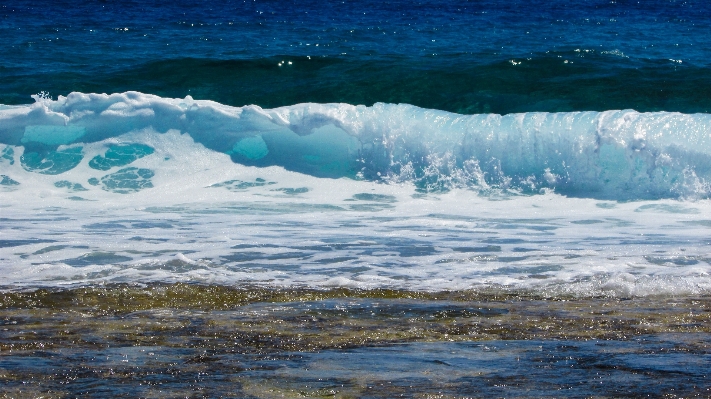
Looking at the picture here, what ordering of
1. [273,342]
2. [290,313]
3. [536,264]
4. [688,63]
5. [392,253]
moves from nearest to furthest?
[273,342] → [290,313] → [536,264] → [392,253] → [688,63]

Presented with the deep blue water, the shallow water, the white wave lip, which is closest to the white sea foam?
the white wave lip

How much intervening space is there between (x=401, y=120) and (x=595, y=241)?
3.43 meters

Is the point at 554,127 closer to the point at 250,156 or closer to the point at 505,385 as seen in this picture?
the point at 250,156

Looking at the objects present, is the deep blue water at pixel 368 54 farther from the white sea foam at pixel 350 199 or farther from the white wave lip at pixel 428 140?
the white sea foam at pixel 350 199

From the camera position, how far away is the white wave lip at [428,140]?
7.70m

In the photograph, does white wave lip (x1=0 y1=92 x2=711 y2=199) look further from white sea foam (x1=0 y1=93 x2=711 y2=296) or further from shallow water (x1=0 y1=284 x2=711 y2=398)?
shallow water (x1=0 y1=284 x2=711 y2=398)

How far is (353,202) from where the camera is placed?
718 cm

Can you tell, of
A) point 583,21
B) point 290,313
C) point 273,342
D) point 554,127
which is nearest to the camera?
point 273,342

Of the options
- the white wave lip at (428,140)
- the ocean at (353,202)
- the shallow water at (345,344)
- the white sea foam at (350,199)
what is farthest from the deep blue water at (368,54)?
the shallow water at (345,344)

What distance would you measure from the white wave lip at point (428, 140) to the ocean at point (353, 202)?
0.09ft

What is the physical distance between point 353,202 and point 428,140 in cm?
147

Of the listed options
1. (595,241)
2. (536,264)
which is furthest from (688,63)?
(536,264)

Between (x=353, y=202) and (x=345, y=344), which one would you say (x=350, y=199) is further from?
(x=345, y=344)

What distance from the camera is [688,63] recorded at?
12.6 meters
